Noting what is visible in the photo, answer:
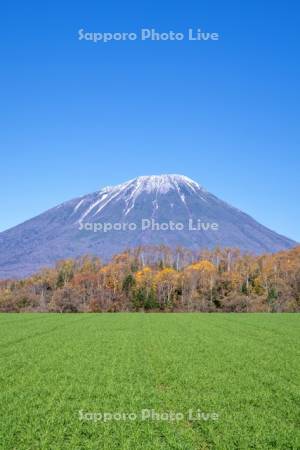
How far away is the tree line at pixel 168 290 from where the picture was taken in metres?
78.4

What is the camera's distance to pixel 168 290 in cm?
8531

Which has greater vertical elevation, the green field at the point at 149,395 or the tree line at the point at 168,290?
the tree line at the point at 168,290

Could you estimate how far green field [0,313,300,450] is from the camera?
9.30 metres

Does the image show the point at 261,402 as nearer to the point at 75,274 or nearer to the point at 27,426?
the point at 27,426

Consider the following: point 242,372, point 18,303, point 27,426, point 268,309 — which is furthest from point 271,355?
point 18,303

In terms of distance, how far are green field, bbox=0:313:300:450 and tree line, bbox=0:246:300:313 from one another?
5513 centimetres

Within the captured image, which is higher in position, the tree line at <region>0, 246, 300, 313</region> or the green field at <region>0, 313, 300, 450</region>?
the tree line at <region>0, 246, 300, 313</region>

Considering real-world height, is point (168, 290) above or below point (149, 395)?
above

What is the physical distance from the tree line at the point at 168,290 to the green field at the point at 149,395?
55.1 meters

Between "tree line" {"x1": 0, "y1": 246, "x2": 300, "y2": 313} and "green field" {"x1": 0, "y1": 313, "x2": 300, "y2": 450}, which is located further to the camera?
"tree line" {"x1": 0, "y1": 246, "x2": 300, "y2": 313}

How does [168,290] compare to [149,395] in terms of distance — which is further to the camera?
[168,290]

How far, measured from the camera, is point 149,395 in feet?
41.7

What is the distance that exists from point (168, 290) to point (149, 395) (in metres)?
73.0

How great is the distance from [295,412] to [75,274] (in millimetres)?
90559
